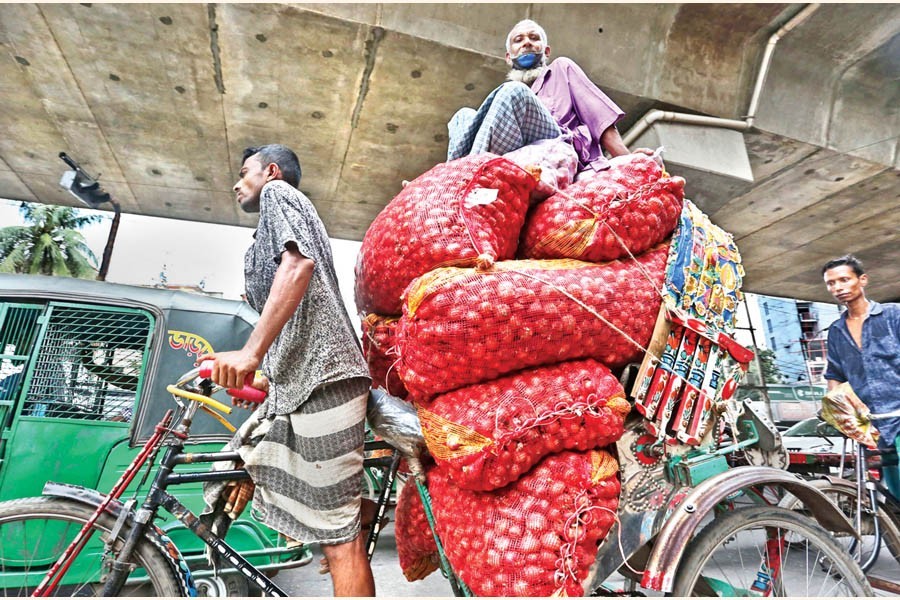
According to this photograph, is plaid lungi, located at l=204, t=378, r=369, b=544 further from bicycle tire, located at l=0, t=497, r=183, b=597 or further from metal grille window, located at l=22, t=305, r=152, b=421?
metal grille window, located at l=22, t=305, r=152, b=421

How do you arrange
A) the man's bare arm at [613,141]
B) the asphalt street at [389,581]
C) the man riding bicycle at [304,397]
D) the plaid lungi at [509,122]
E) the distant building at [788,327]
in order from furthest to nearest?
the distant building at [788,327]
the asphalt street at [389,581]
the man's bare arm at [613,141]
the plaid lungi at [509,122]
the man riding bicycle at [304,397]

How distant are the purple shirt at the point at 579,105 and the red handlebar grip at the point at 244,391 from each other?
151cm

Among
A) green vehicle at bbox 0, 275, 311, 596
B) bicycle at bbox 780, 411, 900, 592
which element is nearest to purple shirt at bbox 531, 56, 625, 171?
bicycle at bbox 780, 411, 900, 592

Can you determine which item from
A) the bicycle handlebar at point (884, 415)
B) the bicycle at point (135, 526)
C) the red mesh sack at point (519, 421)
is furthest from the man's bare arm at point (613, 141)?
the bicycle handlebar at point (884, 415)

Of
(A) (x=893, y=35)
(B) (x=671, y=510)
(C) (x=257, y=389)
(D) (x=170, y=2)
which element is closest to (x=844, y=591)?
(B) (x=671, y=510)

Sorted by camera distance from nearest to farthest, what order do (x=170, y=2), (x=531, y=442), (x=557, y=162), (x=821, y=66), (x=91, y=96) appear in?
(x=531, y=442) → (x=557, y=162) → (x=170, y=2) → (x=91, y=96) → (x=821, y=66)

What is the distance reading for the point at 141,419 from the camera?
2654 millimetres

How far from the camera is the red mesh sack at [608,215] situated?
1309 millimetres

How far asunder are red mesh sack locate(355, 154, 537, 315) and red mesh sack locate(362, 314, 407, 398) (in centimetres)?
12

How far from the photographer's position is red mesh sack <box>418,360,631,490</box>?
42.5 inches

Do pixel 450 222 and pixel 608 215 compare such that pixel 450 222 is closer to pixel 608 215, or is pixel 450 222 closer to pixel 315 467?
pixel 608 215

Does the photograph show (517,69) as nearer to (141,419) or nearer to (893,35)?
(141,419)

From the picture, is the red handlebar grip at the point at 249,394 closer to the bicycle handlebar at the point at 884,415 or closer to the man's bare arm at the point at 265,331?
the man's bare arm at the point at 265,331

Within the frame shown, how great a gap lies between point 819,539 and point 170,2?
4555 mm
